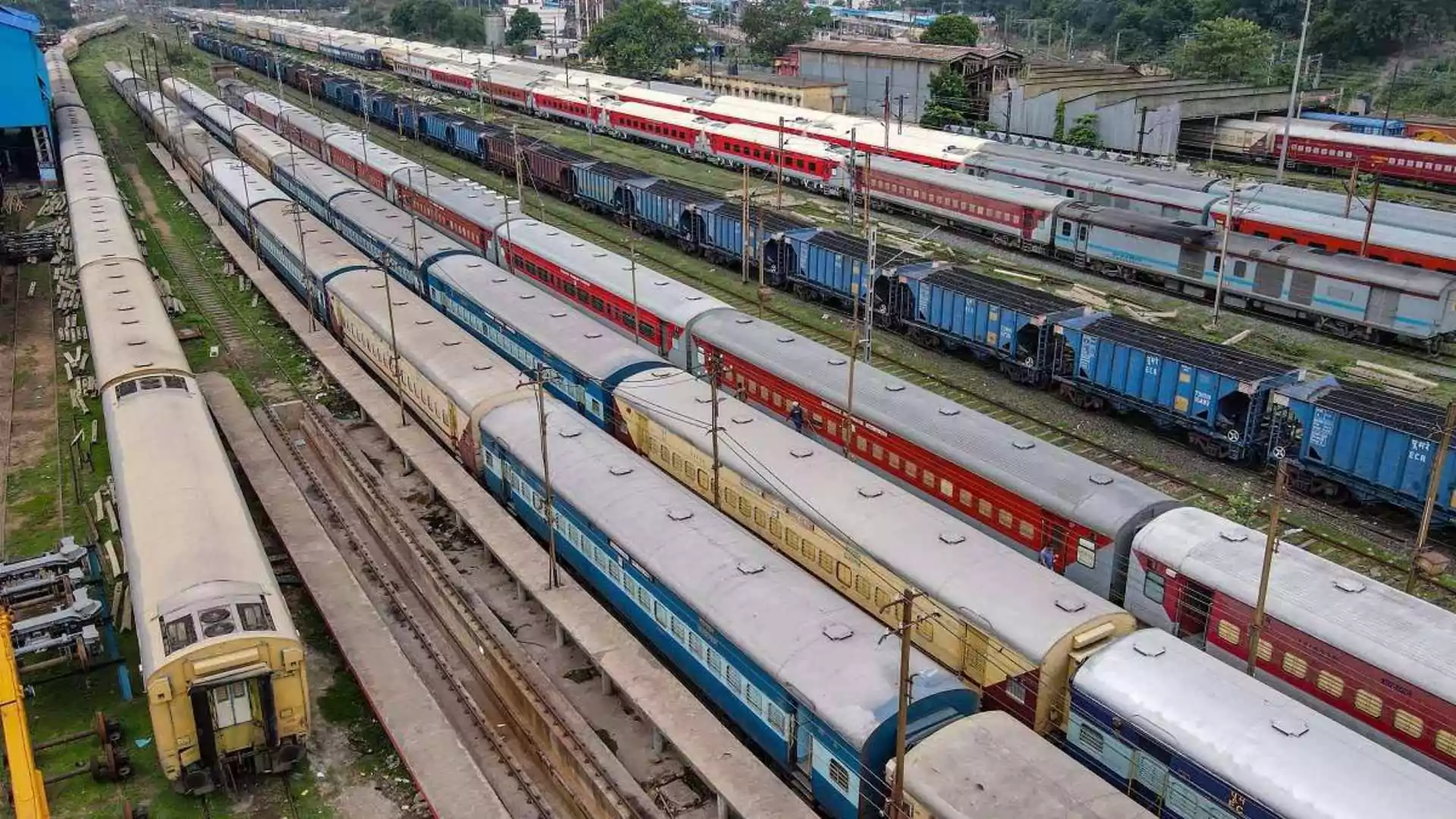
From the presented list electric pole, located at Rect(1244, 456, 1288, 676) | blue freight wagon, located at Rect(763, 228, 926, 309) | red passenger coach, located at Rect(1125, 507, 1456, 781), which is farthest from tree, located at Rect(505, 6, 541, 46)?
electric pole, located at Rect(1244, 456, 1288, 676)

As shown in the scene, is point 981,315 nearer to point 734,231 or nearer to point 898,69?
point 734,231

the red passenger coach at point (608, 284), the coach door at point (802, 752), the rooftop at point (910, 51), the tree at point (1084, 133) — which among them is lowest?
the coach door at point (802, 752)

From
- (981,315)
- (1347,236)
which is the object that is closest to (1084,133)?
(1347,236)

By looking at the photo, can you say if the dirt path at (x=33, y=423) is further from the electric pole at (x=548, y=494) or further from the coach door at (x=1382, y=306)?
the coach door at (x=1382, y=306)

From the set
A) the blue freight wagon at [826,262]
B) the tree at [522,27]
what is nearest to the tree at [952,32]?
the blue freight wagon at [826,262]

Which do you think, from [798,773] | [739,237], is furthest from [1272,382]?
[739,237]

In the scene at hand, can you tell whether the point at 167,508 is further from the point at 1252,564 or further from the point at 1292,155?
the point at 1292,155
